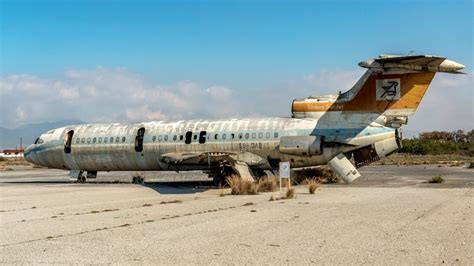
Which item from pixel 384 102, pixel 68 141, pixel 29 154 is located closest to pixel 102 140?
pixel 68 141

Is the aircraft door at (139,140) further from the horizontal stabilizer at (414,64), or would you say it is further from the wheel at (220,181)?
the horizontal stabilizer at (414,64)

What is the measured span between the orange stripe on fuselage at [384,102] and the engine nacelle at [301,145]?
1.81 meters

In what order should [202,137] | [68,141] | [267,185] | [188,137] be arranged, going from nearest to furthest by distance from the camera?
1. [267,185]
2. [202,137]
3. [188,137]
4. [68,141]

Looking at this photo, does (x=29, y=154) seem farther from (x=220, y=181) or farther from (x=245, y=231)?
(x=245, y=231)

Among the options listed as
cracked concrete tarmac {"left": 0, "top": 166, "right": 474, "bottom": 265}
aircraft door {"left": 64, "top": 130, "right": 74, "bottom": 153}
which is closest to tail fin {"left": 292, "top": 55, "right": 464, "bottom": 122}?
cracked concrete tarmac {"left": 0, "top": 166, "right": 474, "bottom": 265}

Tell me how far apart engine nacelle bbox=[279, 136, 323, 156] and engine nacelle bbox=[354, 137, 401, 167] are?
6.69ft

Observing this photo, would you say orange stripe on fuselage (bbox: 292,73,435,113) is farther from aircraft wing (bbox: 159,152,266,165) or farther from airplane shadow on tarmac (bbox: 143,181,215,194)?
airplane shadow on tarmac (bbox: 143,181,215,194)

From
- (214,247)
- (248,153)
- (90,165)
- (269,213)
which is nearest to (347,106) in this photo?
(248,153)

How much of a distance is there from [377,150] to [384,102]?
2.38 m

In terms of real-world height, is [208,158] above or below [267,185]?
above

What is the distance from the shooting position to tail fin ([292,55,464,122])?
84.8ft

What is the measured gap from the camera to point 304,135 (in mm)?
28703

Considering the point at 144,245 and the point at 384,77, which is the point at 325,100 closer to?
the point at 384,77

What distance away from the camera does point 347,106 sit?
28344 mm
